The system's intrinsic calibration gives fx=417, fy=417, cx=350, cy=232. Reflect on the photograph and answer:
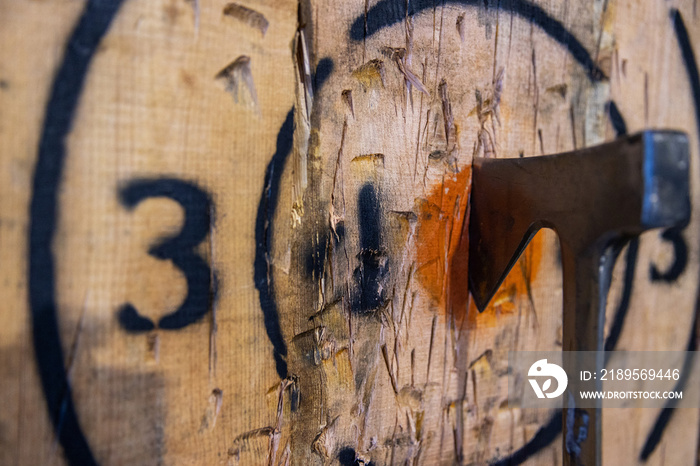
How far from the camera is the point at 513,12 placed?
25.7 inches

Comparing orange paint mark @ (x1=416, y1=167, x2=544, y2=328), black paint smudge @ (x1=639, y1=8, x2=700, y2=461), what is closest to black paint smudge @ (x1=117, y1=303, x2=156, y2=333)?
orange paint mark @ (x1=416, y1=167, x2=544, y2=328)

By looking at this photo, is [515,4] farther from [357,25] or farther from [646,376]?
[646,376]

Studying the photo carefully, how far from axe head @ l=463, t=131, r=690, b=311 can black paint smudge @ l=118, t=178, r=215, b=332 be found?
391mm

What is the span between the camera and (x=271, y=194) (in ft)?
1.75

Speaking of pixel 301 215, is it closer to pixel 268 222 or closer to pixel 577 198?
pixel 268 222

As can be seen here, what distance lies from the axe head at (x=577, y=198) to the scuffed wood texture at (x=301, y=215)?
0.12ft

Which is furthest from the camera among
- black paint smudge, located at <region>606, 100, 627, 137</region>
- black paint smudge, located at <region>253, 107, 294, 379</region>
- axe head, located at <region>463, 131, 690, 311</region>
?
black paint smudge, located at <region>606, 100, 627, 137</region>

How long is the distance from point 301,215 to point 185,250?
15cm

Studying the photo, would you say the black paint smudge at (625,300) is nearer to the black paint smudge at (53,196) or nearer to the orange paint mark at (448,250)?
the orange paint mark at (448,250)

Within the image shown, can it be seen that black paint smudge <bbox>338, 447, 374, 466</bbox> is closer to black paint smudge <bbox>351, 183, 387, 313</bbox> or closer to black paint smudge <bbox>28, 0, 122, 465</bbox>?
black paint smudge <bbox>351, 183, 387, 313</bbox>

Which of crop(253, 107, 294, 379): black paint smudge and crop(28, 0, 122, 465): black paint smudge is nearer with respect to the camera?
crop(28, 0, 122, 465): black paint smudge

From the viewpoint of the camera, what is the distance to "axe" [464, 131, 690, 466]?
0.42 meters

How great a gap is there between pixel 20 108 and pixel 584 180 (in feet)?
1.99

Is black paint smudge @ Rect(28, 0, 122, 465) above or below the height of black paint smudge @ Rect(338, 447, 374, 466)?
above
